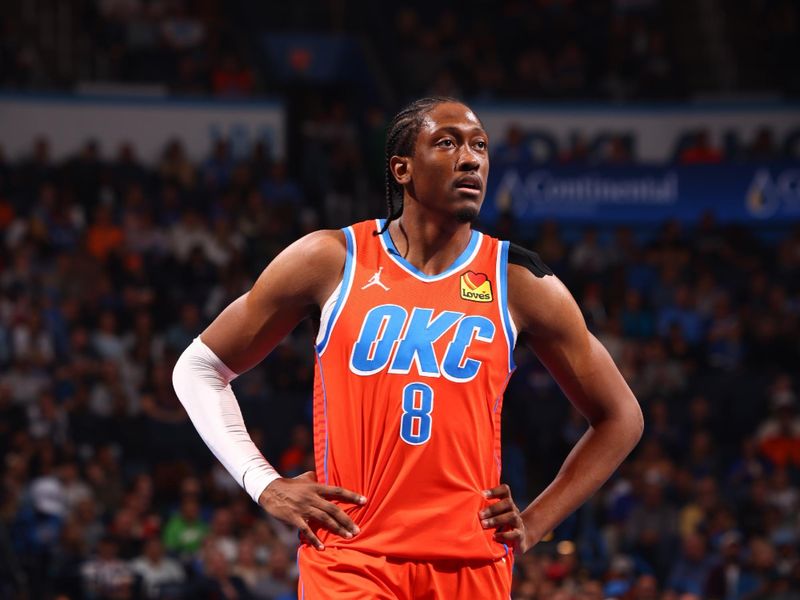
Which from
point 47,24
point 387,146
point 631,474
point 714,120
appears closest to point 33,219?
point 47,24

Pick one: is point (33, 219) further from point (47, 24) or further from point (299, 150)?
point (299, 150)

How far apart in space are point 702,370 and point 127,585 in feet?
23.0

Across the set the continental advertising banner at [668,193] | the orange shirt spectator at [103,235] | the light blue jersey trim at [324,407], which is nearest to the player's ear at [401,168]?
the light blue jersey trim at [324,407]

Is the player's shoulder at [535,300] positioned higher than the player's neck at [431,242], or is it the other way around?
the player's neck at [431,242]

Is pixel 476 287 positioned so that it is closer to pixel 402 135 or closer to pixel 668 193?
pixel 402 135

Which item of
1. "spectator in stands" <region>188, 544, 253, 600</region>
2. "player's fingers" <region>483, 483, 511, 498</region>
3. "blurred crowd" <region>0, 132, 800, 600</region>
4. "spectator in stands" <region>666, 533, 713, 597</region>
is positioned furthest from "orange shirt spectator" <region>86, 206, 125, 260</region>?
"player's fingers" <region>483, 483, 511, 498</region>

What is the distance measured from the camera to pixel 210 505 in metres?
11.9

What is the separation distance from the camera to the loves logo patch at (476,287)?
388 cm

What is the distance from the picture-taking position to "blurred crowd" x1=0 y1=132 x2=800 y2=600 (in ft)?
35.9

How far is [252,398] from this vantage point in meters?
12.7

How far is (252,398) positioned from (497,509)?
30.0 ft

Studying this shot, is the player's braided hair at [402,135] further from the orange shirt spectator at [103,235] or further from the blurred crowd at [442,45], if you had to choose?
the blurred crowd at [442,45]

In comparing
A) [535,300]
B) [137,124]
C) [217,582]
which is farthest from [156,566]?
[137,124]

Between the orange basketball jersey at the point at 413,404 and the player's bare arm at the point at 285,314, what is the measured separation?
0.07 metres
